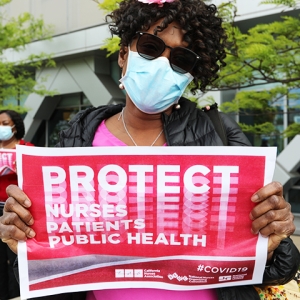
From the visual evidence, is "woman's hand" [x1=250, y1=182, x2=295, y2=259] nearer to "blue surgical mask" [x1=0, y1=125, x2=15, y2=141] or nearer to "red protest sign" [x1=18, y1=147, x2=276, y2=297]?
"red protest sign" [x1=18, y1=147, x2=276, y2=297]

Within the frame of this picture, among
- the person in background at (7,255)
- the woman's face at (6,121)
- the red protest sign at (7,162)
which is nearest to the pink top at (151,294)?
the person in background at (7,255)

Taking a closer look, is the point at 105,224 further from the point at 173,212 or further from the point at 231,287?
the point at 231,287

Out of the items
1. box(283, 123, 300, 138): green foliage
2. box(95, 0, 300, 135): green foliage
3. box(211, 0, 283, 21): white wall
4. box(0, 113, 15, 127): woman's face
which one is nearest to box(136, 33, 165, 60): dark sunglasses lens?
box(95, 0, 300, 135): green foliage

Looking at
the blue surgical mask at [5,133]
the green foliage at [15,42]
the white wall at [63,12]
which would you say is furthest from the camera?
the white wall at [63,12]

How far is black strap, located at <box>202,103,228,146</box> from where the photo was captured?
159 cm

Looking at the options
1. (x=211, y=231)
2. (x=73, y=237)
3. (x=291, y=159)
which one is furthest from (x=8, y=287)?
(x=291, y=159)

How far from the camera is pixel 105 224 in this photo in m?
1.51

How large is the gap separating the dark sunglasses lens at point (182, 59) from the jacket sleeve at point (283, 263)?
0.80 metres

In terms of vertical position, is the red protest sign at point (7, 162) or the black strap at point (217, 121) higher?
the black strap at point (217, 121)

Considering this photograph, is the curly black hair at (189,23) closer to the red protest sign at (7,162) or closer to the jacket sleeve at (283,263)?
the jacket sleeve at (283,263)

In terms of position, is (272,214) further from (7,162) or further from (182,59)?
(7,162)

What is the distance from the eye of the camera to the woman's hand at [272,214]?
4.40ft

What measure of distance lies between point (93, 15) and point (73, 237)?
11459 mm

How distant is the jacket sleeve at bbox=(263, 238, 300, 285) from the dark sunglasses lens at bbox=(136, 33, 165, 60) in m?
0.90
